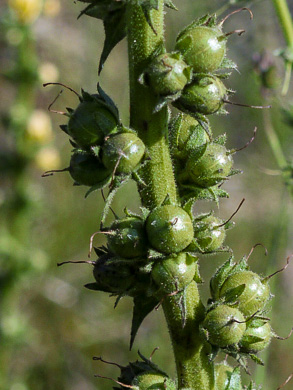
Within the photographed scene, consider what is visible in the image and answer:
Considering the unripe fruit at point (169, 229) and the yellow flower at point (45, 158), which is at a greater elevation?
the unripe fruit at point (169, 229)

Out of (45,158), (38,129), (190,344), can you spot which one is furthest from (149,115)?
(45,158)

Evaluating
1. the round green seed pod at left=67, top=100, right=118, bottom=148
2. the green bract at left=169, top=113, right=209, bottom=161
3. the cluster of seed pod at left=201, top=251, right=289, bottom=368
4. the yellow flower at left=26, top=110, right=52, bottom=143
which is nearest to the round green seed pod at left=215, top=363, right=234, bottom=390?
the cluster of seed pod at left=201, top=251, right=289, bottom=368

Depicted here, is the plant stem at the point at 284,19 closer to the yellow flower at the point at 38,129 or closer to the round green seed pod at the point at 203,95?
the round green seed pod at the point at 203,95

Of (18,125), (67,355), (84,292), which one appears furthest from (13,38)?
(67,355)

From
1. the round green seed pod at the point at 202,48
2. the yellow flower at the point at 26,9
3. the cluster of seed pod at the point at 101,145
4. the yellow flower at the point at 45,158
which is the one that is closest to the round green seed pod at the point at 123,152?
the cluster of seed pod at the point at 101,145

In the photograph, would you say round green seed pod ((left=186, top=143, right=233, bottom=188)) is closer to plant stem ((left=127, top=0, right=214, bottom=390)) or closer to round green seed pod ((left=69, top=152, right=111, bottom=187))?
plant stem ((left=127, top=0, right=214, bottom=390))

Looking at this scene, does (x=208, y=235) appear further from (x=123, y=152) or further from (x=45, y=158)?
(x=45, y=158)
